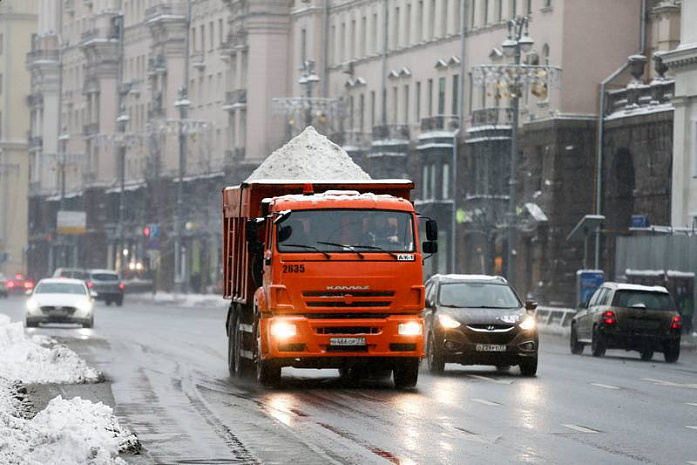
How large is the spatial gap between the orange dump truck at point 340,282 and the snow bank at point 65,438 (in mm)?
7734

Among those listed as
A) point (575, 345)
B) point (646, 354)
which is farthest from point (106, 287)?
point (646, 354)

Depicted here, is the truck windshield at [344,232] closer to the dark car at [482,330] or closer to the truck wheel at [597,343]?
the dark car at [482,330]

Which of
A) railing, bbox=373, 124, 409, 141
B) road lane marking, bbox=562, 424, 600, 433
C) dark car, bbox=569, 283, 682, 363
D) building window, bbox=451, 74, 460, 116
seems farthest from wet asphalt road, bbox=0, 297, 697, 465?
railing, bbox=373, 124, 409, 141

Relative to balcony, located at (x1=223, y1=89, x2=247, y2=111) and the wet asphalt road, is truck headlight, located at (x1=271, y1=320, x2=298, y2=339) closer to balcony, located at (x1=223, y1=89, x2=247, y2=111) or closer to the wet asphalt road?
the wet asphalt road

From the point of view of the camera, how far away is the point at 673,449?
1889 cm

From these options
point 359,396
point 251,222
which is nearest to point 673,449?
point 359,396

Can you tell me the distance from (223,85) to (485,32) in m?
38.2

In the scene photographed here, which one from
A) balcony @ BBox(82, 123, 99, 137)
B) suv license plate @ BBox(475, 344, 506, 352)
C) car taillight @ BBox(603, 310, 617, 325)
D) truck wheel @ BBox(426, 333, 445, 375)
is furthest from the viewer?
balcony @ BBox(82, 123, 99, 137)

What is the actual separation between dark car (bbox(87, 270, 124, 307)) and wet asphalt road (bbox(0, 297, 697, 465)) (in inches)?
2113

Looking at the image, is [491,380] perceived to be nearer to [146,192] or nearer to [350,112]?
[350,112]

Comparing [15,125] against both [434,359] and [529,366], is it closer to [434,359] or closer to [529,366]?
[434,359]

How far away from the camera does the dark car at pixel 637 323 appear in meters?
42.1

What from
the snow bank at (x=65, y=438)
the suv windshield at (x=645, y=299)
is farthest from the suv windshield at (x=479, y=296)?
the snow bank at (x=65, y=438)

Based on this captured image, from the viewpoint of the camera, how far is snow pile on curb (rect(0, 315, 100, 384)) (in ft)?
94.3
